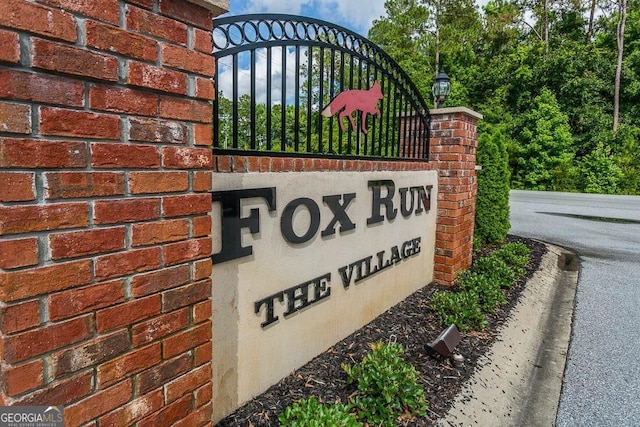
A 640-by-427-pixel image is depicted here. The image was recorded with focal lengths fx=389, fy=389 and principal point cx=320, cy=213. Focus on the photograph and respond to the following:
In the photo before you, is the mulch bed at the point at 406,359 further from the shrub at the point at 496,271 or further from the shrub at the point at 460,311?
the shrub at the point at 496,271

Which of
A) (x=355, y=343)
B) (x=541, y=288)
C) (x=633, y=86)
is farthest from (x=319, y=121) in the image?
(x=633, y=86)

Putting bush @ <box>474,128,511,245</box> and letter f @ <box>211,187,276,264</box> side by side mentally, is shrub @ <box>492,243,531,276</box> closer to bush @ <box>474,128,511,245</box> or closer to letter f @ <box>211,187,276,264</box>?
bush @ <box>474,128,511,245</box>

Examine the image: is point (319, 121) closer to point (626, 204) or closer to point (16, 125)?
point (16, 125)

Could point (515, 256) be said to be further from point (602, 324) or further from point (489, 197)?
point (602, 324)

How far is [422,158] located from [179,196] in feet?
10.7

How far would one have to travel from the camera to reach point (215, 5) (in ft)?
4.59

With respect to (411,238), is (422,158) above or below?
above

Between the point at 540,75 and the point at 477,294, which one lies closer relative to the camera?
the point at 477,294

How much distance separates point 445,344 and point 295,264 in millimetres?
1222

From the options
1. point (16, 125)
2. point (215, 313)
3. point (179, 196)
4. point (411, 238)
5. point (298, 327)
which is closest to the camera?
point (16, 125)

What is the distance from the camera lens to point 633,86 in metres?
18.4

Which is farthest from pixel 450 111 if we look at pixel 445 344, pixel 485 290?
pixel 445 344

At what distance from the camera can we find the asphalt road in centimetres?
250

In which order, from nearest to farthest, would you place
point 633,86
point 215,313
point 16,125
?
point 16,125
point 215,313
point 633,86
